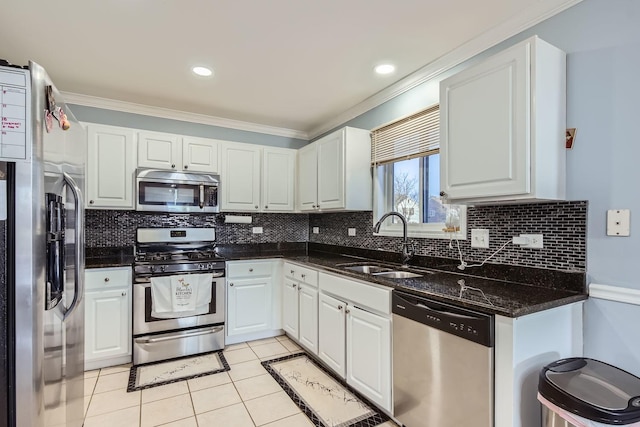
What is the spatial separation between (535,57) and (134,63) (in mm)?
2618

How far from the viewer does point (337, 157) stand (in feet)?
10.1

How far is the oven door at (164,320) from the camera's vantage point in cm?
276

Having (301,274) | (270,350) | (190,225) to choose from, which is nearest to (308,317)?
(301,274)

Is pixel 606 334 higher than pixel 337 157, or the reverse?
pixel 337 157

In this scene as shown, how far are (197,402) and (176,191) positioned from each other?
6.17 feet

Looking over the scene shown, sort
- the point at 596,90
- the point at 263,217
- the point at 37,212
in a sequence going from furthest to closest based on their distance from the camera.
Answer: the point at 263,217 < the point at 596,90 < the point at 37,212

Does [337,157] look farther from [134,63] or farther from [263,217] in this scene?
[134,63]

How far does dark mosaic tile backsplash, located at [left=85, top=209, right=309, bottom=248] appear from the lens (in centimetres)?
315

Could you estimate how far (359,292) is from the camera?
2160mm

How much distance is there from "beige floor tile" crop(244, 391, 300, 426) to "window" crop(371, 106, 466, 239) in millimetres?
1544

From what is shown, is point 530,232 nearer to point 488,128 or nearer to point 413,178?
point 488,128

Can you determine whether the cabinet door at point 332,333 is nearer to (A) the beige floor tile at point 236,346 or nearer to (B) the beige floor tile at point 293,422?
(B) the beige floor tile at point 293,422

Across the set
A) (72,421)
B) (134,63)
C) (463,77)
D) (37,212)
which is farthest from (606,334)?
(134,63)

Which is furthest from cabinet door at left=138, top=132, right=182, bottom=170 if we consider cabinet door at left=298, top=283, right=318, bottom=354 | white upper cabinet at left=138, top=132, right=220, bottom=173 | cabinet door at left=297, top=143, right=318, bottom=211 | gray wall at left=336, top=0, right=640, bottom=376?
gray wall at left=336, top=0, right=640, bottom=376
